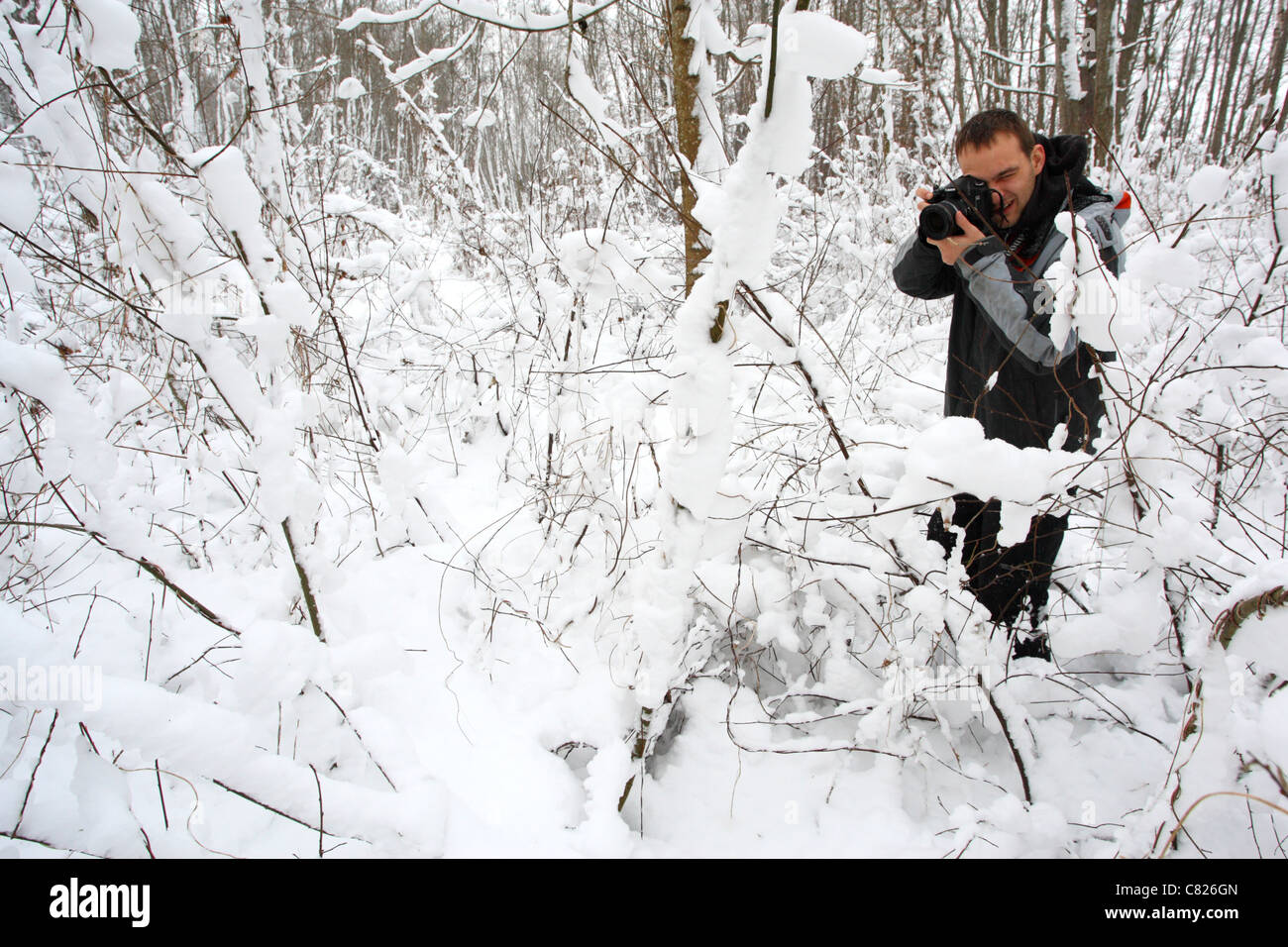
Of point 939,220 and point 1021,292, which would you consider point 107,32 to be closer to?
point 939,220

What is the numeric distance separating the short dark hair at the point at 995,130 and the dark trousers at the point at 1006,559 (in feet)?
2.64

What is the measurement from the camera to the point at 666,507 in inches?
35.9

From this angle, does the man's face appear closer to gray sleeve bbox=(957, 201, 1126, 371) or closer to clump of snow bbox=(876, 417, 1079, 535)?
gray sleeve bbox=(957, 201, 1126, 371)

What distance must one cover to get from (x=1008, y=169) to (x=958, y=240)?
22 cm

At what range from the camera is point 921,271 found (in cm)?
144

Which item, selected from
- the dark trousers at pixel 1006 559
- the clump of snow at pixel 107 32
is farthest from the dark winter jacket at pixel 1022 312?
the clump of snow at pixel 107 32

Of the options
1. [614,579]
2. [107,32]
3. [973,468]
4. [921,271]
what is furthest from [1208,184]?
[107,32]

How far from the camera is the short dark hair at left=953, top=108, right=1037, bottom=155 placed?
1.27m

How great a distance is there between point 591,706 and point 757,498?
629 millimetres

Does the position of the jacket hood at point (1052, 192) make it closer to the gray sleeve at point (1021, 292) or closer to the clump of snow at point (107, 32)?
the gray sleeve at point (1021, 292)

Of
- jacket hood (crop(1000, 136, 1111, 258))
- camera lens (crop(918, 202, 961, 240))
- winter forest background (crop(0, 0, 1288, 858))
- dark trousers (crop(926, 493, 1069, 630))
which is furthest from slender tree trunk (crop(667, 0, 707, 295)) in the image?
dark trousers (crop(926, 493, 1069, 630))

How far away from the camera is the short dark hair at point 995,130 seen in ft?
4.16
